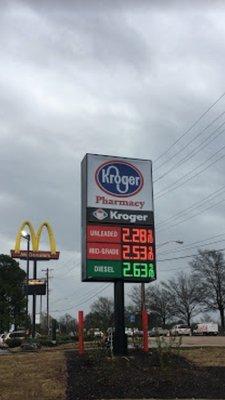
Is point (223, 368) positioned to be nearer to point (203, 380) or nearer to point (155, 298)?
point (203, 380)

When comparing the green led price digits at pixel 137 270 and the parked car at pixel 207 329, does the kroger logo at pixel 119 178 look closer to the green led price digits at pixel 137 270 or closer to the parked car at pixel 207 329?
the green led price digits at pixel 137 270

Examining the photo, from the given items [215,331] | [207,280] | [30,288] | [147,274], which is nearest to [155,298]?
[207,280]

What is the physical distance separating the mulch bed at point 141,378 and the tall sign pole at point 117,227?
228cm

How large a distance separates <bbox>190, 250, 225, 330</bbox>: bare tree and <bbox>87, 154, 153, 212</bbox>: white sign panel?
78.7 metres

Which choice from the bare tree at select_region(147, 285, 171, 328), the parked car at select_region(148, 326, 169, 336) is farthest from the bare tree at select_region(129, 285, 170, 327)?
the parked car at select_region(148, 326, 169, 336)

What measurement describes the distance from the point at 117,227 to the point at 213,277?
8223 centimetres

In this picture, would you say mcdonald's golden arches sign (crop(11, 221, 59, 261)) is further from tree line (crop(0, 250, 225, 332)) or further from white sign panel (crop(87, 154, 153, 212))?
white sign panel (crop(87, 154, 153, 212))

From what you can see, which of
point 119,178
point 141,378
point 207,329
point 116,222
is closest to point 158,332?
point 141,378

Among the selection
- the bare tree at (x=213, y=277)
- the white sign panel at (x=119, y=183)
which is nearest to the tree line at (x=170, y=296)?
the bare tree at (x=213, y=277)

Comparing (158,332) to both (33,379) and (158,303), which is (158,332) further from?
(158,303)

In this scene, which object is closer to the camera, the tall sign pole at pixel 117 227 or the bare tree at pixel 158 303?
the tall sign pole at pixel 117 227

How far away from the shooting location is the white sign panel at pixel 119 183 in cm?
1919

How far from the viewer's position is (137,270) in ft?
61.2

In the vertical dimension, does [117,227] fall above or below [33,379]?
above
